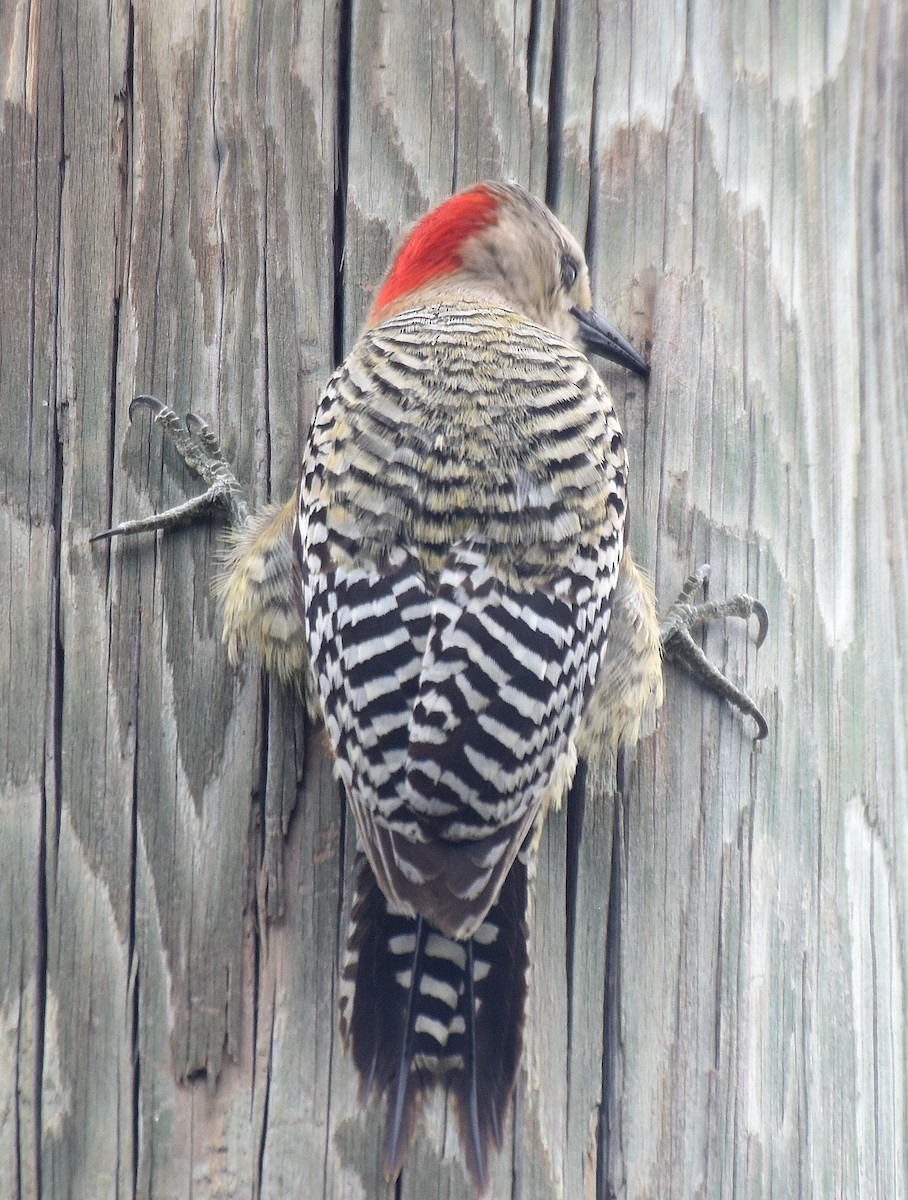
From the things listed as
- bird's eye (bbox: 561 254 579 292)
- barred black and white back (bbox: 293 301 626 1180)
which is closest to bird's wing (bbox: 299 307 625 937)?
barred black and white back (bbox: 293 301 626 1180)

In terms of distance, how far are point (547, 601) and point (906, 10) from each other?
6.89ft

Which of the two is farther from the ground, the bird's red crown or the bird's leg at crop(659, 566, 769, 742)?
the bird's red crown

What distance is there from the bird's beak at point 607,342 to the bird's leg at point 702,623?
0.49 m

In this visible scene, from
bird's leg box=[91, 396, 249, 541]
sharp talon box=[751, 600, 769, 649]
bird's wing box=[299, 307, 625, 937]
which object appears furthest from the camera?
sharp talon box=[751, 600, 769, 649]

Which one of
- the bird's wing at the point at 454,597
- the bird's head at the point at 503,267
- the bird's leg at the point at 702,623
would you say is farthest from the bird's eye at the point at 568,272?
the bird's leg at the point at 702,623

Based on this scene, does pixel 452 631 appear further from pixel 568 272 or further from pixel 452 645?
pixel 568 272

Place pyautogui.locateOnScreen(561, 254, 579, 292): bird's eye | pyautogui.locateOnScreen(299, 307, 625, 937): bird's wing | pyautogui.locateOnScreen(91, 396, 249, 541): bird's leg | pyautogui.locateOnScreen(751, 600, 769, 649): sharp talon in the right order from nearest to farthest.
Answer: pyautogui.locateOnScreen(299, 307, 625, 937): bird's wing → pyautogui.locateOnScreen(91, 396, 249, 541): bird's leg → pyautogui.locateOnScreen(751, 600, 769, 649): sharp talon → pyautogui.locateOnScreen(561, 254, 579, 292): bird's eye

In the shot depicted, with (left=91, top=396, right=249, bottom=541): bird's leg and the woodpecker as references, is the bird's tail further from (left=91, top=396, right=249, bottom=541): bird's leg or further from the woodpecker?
(left=91, top=396, right=249, bottom=541): bird's leg

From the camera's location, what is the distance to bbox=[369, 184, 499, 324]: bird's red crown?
2.88 m

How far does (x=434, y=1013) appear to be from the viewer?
7.86 feet

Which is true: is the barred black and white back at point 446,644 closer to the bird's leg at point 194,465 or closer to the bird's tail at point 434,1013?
the bird's tail at point 434,1013

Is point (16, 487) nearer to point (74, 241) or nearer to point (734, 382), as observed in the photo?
point (74, 241)

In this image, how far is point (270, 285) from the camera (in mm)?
2752

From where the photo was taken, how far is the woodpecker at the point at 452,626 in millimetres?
2322
